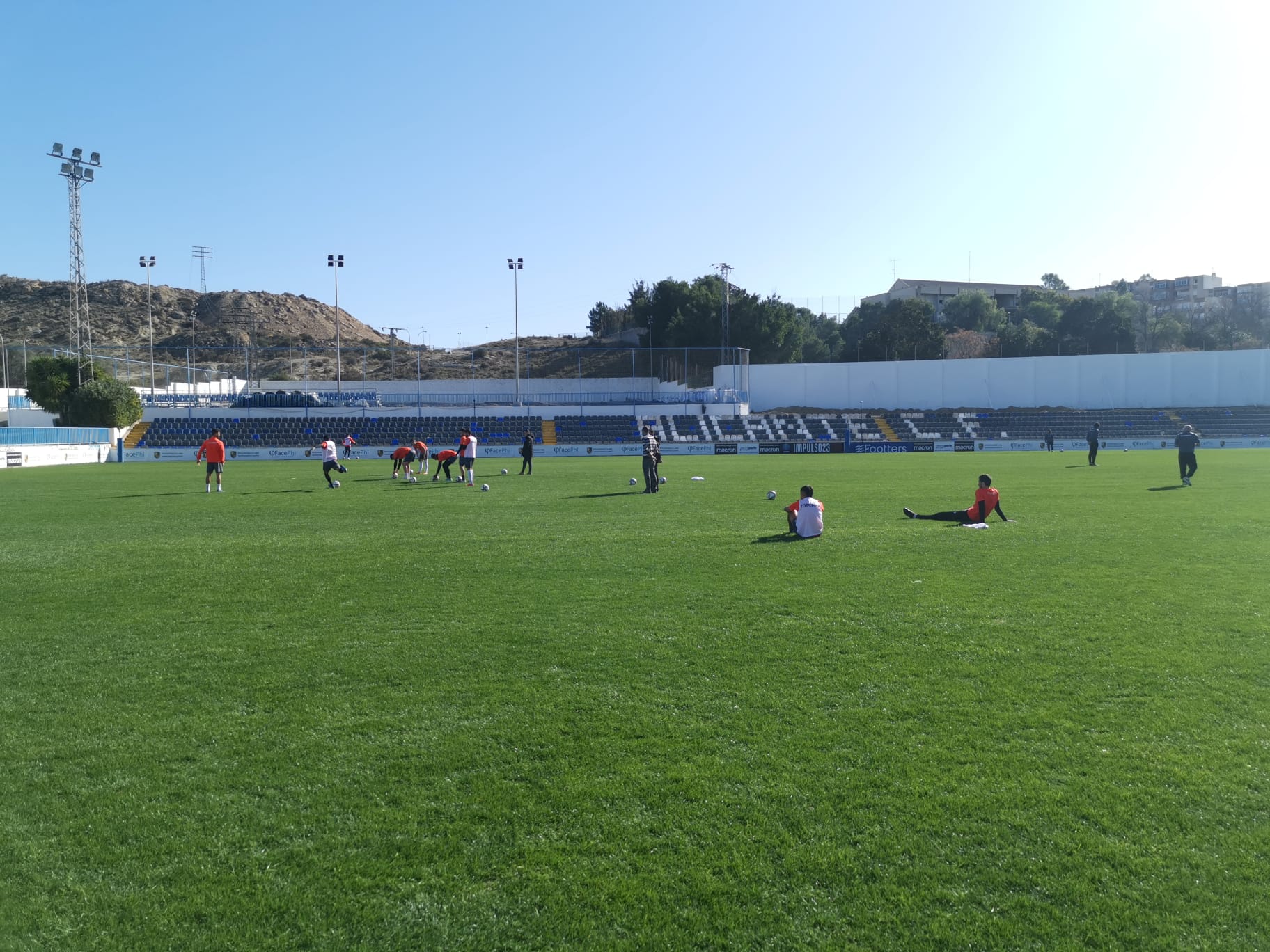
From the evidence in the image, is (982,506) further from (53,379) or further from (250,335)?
(250,335)

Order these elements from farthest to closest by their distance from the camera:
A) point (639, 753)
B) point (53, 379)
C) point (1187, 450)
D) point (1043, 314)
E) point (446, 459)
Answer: point (1043, 314) < point (53, 379) < point (446, 459) < point (1187, 450) < point (639, 753)

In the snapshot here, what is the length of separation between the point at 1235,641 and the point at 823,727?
444 cm

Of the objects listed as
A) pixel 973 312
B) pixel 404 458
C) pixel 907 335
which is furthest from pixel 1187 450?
pixel 973 312

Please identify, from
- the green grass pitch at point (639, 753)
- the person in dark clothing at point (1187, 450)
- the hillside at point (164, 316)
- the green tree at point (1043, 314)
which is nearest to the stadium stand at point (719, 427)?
the person in dark clothing at point (1187, 450)

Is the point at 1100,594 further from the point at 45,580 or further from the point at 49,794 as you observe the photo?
the point at 45,580

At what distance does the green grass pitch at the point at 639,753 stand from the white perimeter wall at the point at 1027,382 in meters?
55.0

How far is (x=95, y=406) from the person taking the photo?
48656 millimetres

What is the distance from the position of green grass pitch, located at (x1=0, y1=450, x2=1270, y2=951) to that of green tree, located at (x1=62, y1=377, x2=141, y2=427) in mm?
43089

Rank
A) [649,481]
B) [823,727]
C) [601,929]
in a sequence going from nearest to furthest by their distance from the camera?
Answer: [601,929] → [823,727] → [649,481]

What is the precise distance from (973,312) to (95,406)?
85.2 m

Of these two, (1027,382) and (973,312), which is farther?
(973,312)

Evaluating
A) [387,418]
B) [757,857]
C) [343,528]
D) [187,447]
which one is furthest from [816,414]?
[757,857]

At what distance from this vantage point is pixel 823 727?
5.59 metres

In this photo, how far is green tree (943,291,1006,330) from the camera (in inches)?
3772
